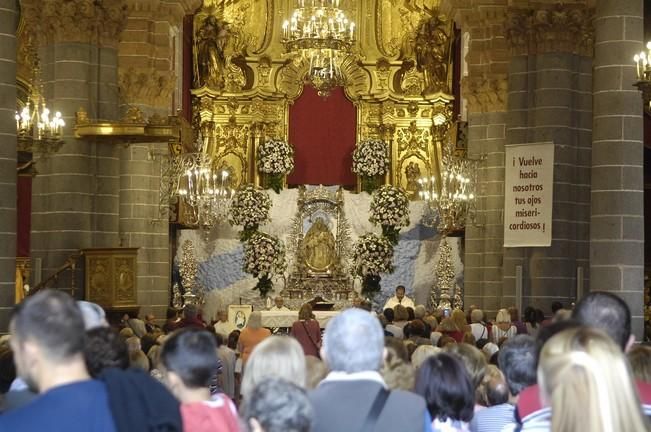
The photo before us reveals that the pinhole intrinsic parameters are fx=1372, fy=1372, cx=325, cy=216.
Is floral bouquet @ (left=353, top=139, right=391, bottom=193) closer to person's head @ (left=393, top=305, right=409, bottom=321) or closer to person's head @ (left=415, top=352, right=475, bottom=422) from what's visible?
person's head @ (left=393, top=305, right=409, bottom=321)

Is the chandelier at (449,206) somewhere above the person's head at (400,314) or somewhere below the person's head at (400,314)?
above

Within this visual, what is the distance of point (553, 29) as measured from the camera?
67.6 ft

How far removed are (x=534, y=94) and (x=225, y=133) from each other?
12938 mm

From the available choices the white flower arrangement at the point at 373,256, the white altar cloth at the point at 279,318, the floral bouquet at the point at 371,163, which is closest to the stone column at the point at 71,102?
the white altar cloth at the point at 279,318

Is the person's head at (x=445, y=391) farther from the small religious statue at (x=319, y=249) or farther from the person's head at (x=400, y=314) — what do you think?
the small religious statue at (x=319, y=249)

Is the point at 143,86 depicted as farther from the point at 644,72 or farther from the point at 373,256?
the point at 644,72

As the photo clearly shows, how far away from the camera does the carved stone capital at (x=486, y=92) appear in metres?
25.6

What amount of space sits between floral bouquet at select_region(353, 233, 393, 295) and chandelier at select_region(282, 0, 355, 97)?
494 centimetres

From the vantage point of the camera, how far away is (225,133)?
3294cm

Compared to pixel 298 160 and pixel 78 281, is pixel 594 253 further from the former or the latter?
pixel 298 160

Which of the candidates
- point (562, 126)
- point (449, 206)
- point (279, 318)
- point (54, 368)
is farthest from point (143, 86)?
point (54, 368)

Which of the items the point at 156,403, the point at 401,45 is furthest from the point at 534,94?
the point at 156,403

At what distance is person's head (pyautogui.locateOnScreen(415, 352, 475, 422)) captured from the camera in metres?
7.05

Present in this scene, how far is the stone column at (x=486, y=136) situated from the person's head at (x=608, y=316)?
18552 mm
